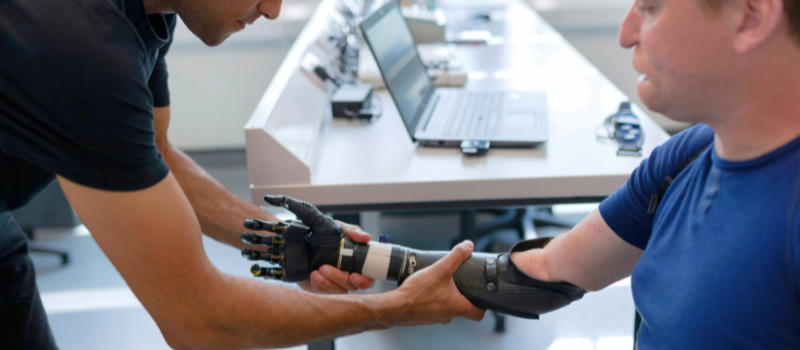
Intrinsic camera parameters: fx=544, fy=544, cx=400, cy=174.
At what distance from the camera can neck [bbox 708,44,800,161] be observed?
22.7 inches

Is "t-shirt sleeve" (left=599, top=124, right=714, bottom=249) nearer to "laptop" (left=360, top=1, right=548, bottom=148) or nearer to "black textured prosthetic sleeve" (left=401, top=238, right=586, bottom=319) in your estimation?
"black textured prosthetic sleeve" (left=401, top=238, right=586, bottom=319)

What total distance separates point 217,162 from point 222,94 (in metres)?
0.43

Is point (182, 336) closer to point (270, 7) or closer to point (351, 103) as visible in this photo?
point (270, 7)

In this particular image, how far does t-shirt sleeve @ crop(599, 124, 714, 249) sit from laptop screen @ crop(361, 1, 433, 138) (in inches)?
24.3

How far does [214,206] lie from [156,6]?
49 centimetres

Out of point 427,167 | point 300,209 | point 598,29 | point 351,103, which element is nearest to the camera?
point 300,209

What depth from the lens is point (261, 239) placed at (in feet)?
3.37

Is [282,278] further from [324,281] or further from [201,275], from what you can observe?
[201,275]

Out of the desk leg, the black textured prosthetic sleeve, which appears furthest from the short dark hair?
the desk leg

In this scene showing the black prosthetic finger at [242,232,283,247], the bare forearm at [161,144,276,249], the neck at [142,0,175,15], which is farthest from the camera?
the bare forearm at [161,144,276,249]

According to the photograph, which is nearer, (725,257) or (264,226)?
(725,257)

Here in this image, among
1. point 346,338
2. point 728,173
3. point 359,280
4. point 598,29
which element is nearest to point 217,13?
point 359,280

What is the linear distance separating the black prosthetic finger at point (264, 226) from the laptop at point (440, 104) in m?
0.46

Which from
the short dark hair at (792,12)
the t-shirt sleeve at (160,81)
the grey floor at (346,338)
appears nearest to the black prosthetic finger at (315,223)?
the t-shirt sleeve at (160,81)
